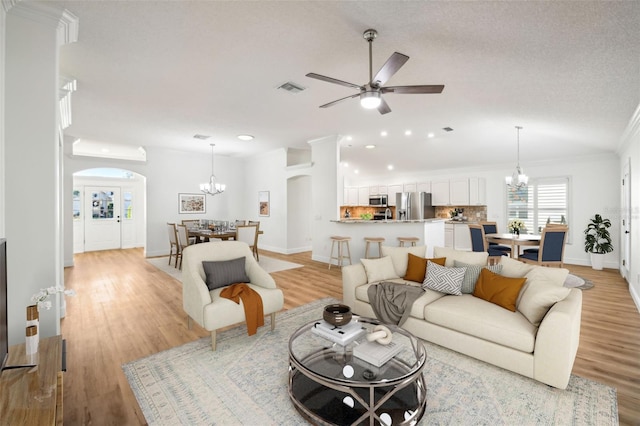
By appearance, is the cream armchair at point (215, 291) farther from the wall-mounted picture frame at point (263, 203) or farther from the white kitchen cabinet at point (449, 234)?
the white kitchen cabinet at point (449, 234)

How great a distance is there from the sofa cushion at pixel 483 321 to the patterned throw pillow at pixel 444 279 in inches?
5.5

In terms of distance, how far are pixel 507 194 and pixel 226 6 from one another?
27.0 feet

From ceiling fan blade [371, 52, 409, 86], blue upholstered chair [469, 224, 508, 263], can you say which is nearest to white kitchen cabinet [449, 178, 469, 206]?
blue upholstered chair [469, 224, 508, 263]

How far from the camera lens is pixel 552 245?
5172 mm

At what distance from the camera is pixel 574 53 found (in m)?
2.65

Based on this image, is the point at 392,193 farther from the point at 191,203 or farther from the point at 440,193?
the point at 191,203

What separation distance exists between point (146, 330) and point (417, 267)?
129 inches

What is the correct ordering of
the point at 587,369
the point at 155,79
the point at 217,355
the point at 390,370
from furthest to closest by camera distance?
the point at 155,79 < the point at 217,355 < the point at 587,369 < the point at 390,370

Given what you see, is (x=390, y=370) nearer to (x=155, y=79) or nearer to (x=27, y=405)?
(x=27, y=405)

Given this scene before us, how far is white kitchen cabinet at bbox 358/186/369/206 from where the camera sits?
11.0m

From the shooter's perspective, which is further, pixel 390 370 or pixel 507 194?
pixel 507 194

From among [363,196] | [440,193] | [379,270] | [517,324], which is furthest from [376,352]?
[363,196]

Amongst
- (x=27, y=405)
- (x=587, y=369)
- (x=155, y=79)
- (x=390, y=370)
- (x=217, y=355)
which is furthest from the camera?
(x=155, y=79)

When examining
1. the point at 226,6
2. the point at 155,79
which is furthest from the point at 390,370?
the point at 155,79
